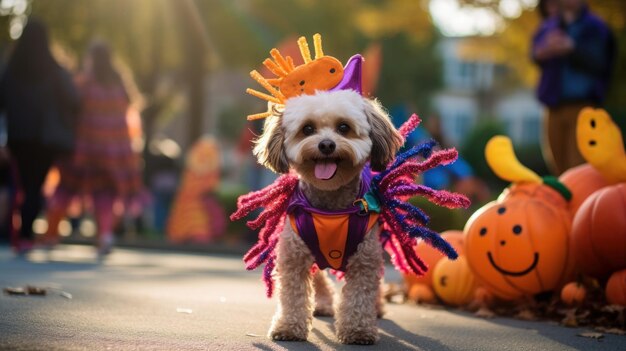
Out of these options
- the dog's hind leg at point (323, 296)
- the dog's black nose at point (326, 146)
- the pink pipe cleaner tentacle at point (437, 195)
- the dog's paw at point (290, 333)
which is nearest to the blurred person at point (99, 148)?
the dog's hind leg at point (323, 296)

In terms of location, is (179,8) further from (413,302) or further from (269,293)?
(269,293)

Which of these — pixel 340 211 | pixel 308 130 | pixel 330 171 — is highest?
pixel 308 130

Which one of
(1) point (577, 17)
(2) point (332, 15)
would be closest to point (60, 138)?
(1) point (577, 17)

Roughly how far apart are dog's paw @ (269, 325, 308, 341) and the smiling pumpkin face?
80.5 inches

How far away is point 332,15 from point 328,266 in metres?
28.3

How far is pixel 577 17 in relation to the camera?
30.4 feet

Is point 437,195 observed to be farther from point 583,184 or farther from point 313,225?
point 583,184

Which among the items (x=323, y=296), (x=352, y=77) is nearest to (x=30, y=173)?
(x=323, y=296)

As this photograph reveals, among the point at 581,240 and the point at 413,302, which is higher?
the point at 581,240

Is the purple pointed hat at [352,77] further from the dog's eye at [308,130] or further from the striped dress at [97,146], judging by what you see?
the striped dress at [97,146]

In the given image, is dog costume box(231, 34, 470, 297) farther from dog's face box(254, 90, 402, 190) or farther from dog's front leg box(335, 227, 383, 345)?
dog's face box(254, 90, 402, 190)

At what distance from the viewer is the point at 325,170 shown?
15.7 ft

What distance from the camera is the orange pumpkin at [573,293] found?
6.04m

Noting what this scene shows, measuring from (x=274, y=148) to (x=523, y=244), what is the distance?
2213 mm
